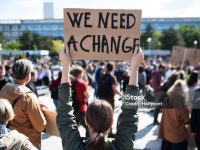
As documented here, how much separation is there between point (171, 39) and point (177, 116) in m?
88.9

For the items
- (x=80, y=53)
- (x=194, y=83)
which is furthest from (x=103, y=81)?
(x=80, y=53)

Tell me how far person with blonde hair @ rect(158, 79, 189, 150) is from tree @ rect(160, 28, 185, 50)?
85.1 m

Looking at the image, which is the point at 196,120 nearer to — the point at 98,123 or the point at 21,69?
the point at 21,69

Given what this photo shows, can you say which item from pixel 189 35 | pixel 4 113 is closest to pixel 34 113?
pixel 4 113

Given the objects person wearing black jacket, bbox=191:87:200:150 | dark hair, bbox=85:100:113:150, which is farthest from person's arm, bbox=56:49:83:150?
person wearing black jacket, bbox=191:87:200:150

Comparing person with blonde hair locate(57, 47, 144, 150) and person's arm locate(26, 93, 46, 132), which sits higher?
person with blonde hair locate(57, 47, 144, 150)

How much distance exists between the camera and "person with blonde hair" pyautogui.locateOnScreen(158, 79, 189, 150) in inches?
219

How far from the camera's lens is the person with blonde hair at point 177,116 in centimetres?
555

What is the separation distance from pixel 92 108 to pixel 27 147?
0.72m

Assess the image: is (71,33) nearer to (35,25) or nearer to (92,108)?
(92,108)

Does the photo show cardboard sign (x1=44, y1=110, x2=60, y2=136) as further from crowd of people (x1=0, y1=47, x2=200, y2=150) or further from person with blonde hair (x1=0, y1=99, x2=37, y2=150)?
person with blonde hair (x1=0, y1=99, x2=37, y2=150)

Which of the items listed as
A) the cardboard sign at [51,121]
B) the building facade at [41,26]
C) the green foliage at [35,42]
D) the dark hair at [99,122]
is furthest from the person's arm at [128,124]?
the building facade at [41,26]

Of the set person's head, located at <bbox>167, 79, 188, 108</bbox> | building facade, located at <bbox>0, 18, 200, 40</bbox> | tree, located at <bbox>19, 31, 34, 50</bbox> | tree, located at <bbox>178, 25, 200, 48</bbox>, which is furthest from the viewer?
building facade, located at <bbox>0, 18, 200, 40</bbox>

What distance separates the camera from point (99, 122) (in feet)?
7.22
